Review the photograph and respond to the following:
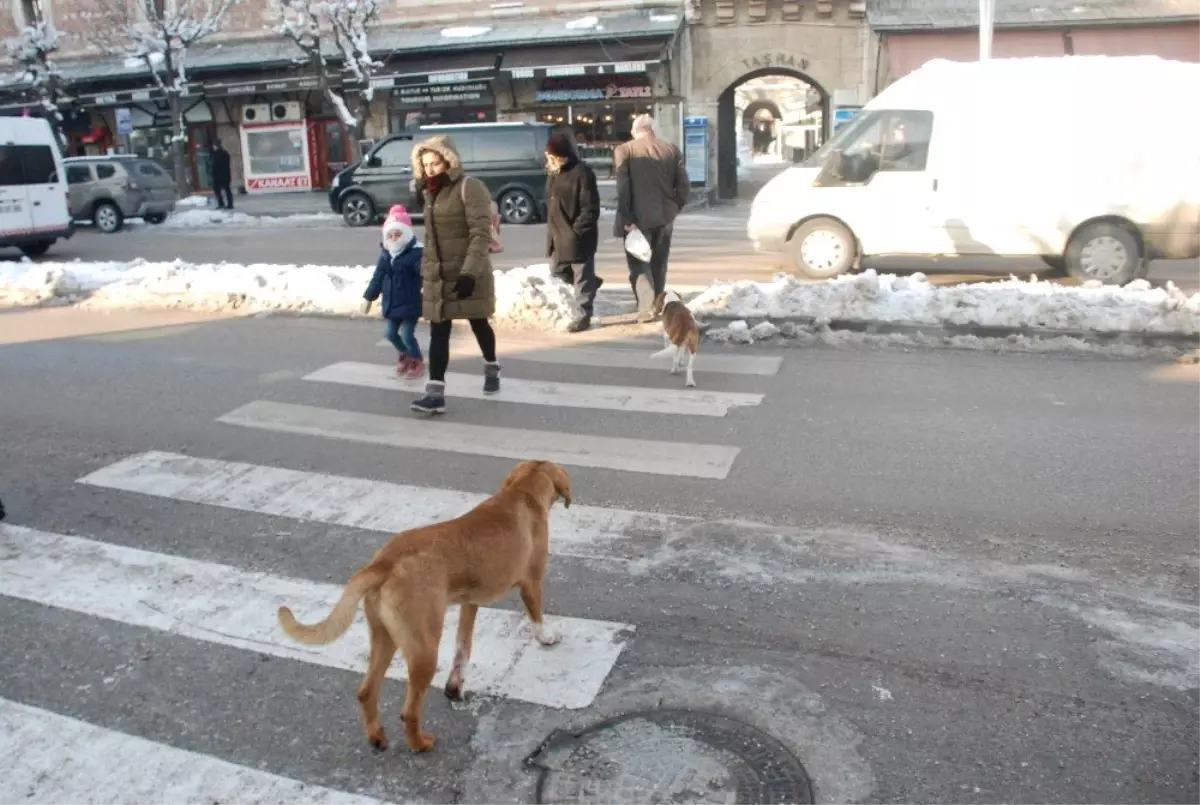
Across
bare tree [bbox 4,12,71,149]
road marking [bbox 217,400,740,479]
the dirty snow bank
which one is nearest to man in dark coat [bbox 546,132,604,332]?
the dirty snow bank

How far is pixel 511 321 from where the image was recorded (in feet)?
33.0

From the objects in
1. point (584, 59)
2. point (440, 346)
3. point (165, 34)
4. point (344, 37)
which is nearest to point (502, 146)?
point (584, 59)

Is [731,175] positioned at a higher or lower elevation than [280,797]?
higher

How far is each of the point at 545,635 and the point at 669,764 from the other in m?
0.87

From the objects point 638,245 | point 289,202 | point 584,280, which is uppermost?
point 289,202

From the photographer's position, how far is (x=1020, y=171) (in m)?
11.8

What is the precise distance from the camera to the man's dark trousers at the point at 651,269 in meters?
9.84

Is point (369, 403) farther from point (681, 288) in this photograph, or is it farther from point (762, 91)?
point (762, 91)

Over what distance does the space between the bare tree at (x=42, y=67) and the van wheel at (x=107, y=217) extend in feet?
33.0

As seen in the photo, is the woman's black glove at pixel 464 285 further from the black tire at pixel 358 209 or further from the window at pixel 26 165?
the black tire at pixel 358 209

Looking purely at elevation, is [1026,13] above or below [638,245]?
above

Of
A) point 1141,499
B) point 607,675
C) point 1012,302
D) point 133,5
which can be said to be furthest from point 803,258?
point 133,5

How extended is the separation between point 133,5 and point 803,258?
27.6 metres

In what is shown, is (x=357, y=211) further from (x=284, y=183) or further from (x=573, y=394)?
(x=573, y=394)
